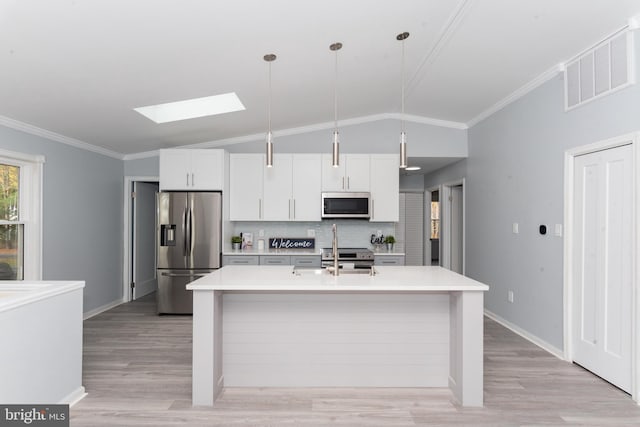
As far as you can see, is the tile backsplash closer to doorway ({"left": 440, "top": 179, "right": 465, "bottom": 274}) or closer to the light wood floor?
doorway ({"left": 440, "top": 179, "right": 465, "bottom": 274})

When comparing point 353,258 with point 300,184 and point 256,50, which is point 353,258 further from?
point 256,50

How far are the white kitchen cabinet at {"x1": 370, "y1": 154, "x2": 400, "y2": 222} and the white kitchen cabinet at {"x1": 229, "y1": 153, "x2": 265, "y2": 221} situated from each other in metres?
1.55

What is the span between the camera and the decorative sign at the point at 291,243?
575 centimetres

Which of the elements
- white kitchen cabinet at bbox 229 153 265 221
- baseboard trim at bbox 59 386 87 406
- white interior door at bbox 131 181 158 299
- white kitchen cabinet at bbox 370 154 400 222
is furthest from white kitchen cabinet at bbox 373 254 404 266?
white interior door at bbox 131 181 158 299

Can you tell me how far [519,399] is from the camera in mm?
2752

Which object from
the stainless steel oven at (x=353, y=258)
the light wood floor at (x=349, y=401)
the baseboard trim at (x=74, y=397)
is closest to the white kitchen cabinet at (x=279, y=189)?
the stainless steel oven at (x=353, y=258)

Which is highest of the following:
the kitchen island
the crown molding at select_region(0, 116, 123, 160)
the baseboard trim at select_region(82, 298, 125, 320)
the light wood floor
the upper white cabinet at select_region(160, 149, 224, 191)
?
the crown molding at select_region(0, 116, 123, 160)

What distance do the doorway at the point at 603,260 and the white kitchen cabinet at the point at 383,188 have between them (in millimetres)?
2301

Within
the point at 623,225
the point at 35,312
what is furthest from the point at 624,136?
the point at 35,312

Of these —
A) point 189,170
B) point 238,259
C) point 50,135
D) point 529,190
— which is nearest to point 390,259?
point 529,190

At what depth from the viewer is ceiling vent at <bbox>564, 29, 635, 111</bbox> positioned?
276cm

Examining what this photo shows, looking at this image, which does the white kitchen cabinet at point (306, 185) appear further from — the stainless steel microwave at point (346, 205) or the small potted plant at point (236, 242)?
the small potted plant at point (236, 242)

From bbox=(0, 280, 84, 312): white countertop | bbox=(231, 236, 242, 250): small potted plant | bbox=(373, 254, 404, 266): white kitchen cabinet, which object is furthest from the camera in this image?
bbox=(231, 236, 242, 250): small potted plant

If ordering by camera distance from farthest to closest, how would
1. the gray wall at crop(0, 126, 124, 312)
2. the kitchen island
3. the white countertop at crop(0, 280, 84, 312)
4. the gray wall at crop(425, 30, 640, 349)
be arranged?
the gray wall at crop(0, 126, 124, 312) < the gray wall at crop(425, 30, 640, 349) < the kitchen island < the white countertop at crop(0, 280, 84, 312)
